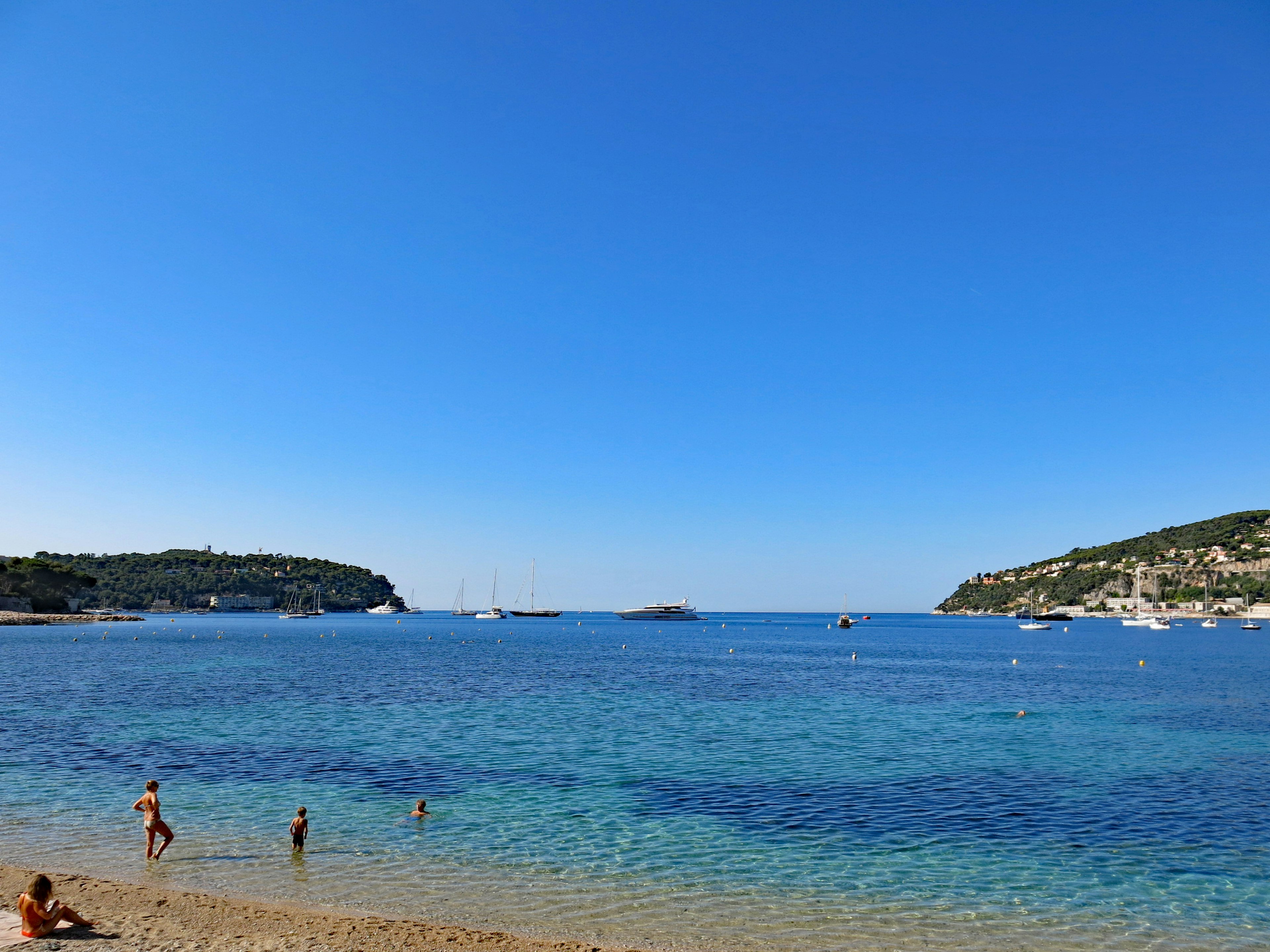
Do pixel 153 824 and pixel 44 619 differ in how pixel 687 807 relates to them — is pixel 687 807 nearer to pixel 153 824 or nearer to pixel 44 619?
pixel 153 824

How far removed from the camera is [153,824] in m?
18.8

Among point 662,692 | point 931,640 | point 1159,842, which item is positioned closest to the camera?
point 1159,842

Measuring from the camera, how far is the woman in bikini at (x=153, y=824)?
18828 millimetres

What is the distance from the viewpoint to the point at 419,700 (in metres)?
51.5

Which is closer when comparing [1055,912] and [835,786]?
[1055,912]

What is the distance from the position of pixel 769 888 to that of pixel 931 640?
15480cm

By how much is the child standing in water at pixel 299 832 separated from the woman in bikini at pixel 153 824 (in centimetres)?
285

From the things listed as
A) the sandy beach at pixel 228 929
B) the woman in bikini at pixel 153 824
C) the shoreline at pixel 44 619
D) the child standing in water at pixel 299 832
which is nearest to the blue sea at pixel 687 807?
the child standing in water at pixel 299 832

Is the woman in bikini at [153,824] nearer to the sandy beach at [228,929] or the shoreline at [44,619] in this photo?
the sandy beach at [228,929]

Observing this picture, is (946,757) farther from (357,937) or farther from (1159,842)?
(357,937)

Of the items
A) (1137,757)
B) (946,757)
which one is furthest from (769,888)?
(1137,757)

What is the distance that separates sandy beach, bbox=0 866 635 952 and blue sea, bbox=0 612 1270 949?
90 cm

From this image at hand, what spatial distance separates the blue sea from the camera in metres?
16.5

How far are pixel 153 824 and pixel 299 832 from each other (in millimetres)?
3400
